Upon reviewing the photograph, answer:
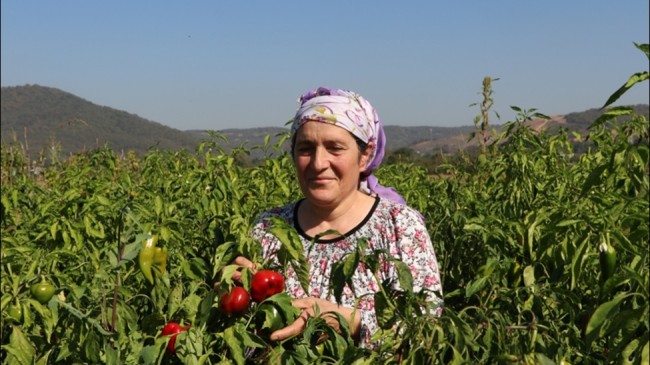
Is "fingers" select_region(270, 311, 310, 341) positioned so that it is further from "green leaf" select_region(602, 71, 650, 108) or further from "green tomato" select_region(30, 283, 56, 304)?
"green leaf" select_region(602, 71, 650, 108)

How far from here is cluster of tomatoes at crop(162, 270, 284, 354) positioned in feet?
Answer: 6.72

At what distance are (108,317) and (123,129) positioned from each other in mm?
81359

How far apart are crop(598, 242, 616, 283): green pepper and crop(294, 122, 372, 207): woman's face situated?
1.00 m

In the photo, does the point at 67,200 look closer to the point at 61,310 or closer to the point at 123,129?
the point at 61,310

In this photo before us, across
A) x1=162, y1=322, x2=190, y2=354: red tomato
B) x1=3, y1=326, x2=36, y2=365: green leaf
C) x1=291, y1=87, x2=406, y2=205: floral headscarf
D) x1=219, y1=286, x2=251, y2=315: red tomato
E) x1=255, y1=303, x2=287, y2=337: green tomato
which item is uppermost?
x1=291, y1=87, x2=406, y2=205: floral headscarf

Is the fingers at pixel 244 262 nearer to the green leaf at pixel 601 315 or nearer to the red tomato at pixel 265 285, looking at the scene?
the red tomato at pixel 265 285

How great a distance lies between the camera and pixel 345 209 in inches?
112

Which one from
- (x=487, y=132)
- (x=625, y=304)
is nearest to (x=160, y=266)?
(x=625, y=304)

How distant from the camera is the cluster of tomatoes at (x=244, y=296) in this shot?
205 centimetres

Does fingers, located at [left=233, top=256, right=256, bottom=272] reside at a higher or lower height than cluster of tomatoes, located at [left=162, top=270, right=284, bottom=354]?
higher

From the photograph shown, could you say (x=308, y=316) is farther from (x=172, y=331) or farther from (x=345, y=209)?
(x=345, y=209)

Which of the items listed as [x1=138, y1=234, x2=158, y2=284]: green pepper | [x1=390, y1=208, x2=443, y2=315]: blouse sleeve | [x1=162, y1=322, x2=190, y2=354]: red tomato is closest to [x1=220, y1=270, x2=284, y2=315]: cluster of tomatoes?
[x1=162, y1=322, x2=190, y2=354]: red tomato

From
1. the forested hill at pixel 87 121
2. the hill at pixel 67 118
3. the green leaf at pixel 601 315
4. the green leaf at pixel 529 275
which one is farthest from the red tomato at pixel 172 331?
the hill at pixel 67 118

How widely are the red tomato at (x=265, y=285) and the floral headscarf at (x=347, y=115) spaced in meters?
0.72
